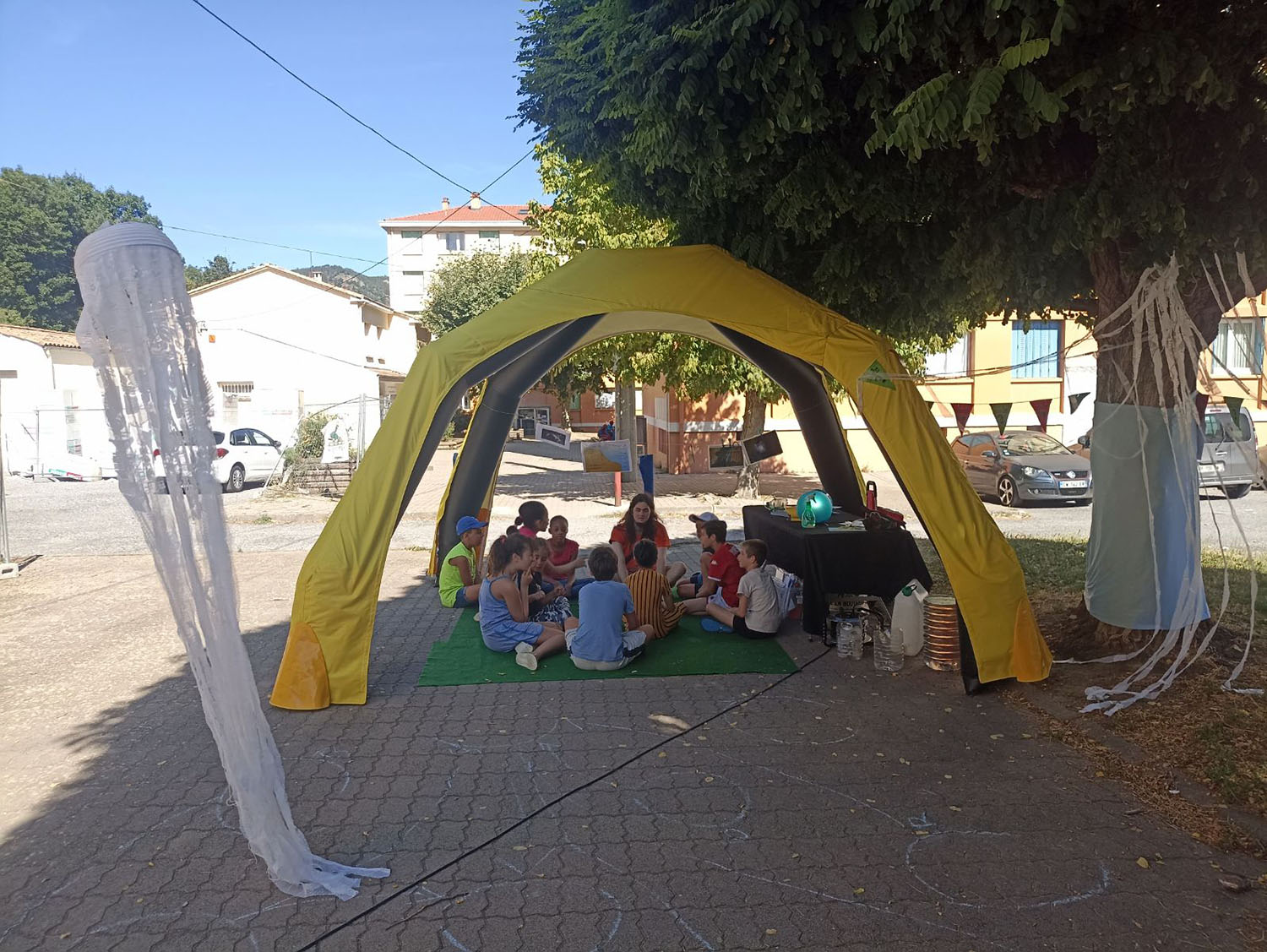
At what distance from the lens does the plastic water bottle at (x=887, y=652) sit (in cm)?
688

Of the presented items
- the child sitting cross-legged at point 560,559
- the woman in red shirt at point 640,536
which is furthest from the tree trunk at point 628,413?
the woman in red shirt at point 640,536

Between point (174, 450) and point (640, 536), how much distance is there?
243 inches

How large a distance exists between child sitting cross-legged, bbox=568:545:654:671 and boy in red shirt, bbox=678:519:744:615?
1.39m

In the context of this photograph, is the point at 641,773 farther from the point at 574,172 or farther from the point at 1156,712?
the point at 574,172

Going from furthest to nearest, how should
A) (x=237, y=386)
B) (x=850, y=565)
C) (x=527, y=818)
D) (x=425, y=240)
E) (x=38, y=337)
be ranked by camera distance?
(x=425, y=240) → (x=237, y=386) → (x=38, y=337) → (x=850, y=565) → (x=527, y=818)

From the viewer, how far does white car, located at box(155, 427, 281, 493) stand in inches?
841

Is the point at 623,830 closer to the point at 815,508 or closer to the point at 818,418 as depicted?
the point at 815,508

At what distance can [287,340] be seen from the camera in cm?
3353

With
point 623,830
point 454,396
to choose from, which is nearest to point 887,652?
point 623,830

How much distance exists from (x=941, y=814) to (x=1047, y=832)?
0.49 metres

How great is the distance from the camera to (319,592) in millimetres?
6121

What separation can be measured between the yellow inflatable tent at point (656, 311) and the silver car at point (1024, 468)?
965 cm

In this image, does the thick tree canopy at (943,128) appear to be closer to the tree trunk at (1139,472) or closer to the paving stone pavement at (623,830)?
the tree trunk at (1139,472)

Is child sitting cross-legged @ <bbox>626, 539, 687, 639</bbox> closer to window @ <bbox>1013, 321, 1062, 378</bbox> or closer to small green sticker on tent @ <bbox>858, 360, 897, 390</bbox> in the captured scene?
small green sticker on tent @ <bbox>858, 360, 897, 390</bbox>
